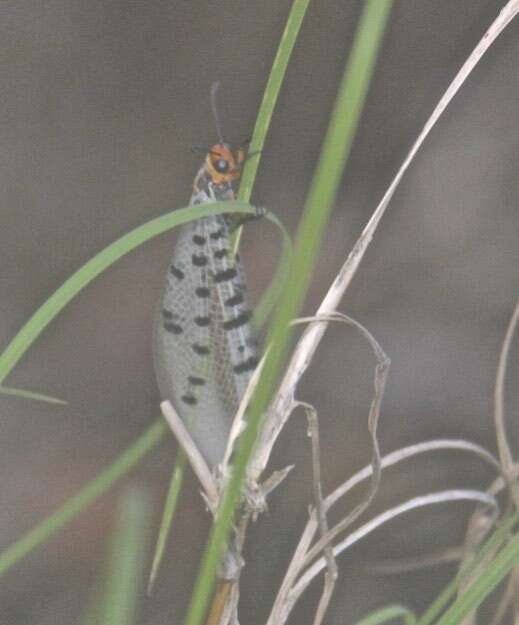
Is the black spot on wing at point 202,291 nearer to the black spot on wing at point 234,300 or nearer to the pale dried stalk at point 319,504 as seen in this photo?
the black spot on wing at point 234,300

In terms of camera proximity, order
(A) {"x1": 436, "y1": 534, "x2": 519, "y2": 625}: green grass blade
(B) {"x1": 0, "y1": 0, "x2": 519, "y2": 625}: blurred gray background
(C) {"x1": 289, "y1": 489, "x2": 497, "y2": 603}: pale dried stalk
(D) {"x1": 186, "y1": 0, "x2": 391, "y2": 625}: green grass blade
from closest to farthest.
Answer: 1. (D) {"x1": 186, "y1": 0, "x2": 391, "y2": 625}: green grass blade
2. (A) {"x1": 436, "y1": 534, "x2": 519, "y2": 625}: green grass blade
3. (C) {"x1": 289, "y1": 489, "x2": 497, "y2": 603}: pale dried stalk
4. (B) {"x1": 0, "y1": 0, "x2": 519, "y2": 625}: blurred gray background

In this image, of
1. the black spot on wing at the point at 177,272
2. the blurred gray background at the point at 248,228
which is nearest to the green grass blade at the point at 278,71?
the black spot on wing at the point at 177,272

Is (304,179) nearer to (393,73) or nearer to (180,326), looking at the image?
(393,73)

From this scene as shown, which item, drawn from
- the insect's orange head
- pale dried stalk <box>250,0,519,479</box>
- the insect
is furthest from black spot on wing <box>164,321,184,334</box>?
pale dried stalk <box>250,0,519,479</box>

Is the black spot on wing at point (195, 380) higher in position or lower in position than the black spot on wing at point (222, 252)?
lower

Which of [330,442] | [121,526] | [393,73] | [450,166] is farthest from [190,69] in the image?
[121,526]

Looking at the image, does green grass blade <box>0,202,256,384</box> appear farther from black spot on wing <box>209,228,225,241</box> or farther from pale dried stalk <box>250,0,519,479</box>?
black spot on wing <box>209,228,225,241</box>
